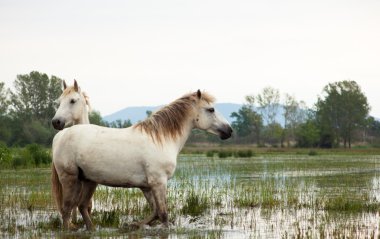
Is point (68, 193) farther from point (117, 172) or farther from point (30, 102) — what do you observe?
point (30, 102)

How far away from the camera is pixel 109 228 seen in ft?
29.5

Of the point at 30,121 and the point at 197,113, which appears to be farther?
the point at 30,121

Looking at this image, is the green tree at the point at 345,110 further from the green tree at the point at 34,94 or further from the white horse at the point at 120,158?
the white horse at the point at 120,158

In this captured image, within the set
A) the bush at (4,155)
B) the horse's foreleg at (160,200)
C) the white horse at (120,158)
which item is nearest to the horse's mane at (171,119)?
the white horse at (120,158)

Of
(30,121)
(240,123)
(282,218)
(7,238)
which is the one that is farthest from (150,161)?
(240,123)

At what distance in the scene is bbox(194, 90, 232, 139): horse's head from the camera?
9.12m

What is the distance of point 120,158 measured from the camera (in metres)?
8.29

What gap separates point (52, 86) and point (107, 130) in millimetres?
58568

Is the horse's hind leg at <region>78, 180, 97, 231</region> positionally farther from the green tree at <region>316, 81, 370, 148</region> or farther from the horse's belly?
the green tree at <region>316, 81, 370, 148</region>

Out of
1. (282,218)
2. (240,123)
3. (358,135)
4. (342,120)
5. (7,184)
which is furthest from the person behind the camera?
(240,123)

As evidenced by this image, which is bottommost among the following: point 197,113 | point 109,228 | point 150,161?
point 109,228

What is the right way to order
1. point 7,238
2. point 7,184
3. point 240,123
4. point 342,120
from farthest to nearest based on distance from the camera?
point 240,123, point 342,120, point 7,184, point 7,238

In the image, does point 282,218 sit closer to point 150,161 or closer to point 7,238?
point 150,161

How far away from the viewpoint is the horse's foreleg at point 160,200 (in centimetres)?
830
